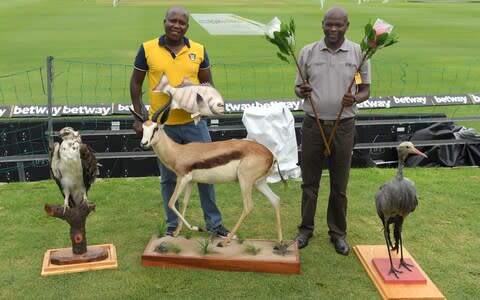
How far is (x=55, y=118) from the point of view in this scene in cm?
913

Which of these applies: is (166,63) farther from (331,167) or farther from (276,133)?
(276,133)

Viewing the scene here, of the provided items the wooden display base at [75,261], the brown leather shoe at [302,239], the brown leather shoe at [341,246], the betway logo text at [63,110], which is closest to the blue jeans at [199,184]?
the wooden display base at [75,261]

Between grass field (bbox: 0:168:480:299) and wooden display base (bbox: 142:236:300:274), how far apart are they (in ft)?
0.20

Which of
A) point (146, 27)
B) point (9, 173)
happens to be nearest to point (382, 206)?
point (9, 173)

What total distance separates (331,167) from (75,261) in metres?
2.47

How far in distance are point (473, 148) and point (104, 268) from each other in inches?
263

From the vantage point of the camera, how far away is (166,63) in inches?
179

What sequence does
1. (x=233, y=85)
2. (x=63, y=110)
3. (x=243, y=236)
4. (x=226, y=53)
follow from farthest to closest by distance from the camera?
1. (x=226, y=53)
2. (x=233, y=85)
3. (x=63, y=110)
4. (x=243, y=236)

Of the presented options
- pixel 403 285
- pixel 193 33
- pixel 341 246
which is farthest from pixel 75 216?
pixel 193 33

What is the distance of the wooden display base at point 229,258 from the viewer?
180 inches

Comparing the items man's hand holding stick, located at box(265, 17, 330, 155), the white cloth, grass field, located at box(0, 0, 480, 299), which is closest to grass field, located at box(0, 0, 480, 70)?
grass field, located at box(0, 0, 480, 299)

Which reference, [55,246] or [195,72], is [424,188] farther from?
[55,246]

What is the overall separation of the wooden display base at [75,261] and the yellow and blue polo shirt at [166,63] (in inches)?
56.2

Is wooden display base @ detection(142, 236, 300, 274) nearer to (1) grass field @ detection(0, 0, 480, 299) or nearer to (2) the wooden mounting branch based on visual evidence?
(1) grass field @ detection(0, 0, 480, 299)
